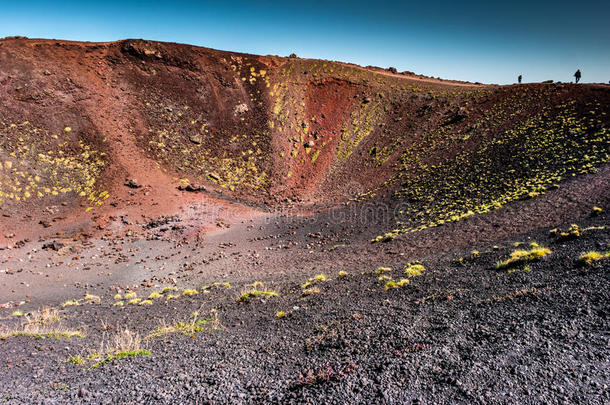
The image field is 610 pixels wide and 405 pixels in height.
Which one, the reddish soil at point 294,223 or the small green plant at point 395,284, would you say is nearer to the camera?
the reddish soil at point 294,223

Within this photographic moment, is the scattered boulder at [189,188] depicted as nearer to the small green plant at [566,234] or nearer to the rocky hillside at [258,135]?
the rocky hillside at [258,135]

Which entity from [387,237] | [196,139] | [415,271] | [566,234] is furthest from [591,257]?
[196,139]

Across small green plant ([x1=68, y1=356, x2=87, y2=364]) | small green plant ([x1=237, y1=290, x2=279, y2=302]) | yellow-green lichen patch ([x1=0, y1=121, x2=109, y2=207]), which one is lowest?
small green plant ([x1=237, y1=290, x2=279, y2=302])

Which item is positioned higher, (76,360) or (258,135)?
(258,135)

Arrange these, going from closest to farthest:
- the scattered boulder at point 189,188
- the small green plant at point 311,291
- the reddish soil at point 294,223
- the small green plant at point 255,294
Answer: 1. the reddish soil at point 294,223
2. the small green plant at point 311,291
3. the small green plant at point 255,294
4. the scattered boulder at point 189,188

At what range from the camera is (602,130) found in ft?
75.8

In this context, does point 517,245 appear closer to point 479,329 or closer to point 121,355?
point 479,329

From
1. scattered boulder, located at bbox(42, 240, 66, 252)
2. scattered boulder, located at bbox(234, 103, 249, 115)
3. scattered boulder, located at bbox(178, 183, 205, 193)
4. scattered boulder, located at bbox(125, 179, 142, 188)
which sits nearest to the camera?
scattered boulder, located at bbox(42, 240, 66, 252)

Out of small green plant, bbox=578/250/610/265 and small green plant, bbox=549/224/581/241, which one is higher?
small green plant, bbox=578/250/610/265

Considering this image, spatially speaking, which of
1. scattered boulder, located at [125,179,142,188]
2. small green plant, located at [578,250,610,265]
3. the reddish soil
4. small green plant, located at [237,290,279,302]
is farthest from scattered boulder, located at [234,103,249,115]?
small green plant, located at [578,250,610,265]

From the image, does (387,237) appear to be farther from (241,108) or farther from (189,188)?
(241,108)

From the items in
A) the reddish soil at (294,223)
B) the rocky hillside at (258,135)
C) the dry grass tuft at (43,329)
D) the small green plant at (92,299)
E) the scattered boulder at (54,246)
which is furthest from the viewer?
the rocky hillside at (258,135)

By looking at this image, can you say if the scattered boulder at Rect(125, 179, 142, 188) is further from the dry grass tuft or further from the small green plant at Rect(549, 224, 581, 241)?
the small green plant at Rect(549, 224, 581, 241)

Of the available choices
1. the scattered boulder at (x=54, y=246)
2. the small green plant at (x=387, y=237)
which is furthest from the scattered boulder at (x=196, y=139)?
the small green plant at (x=387, y=237)
